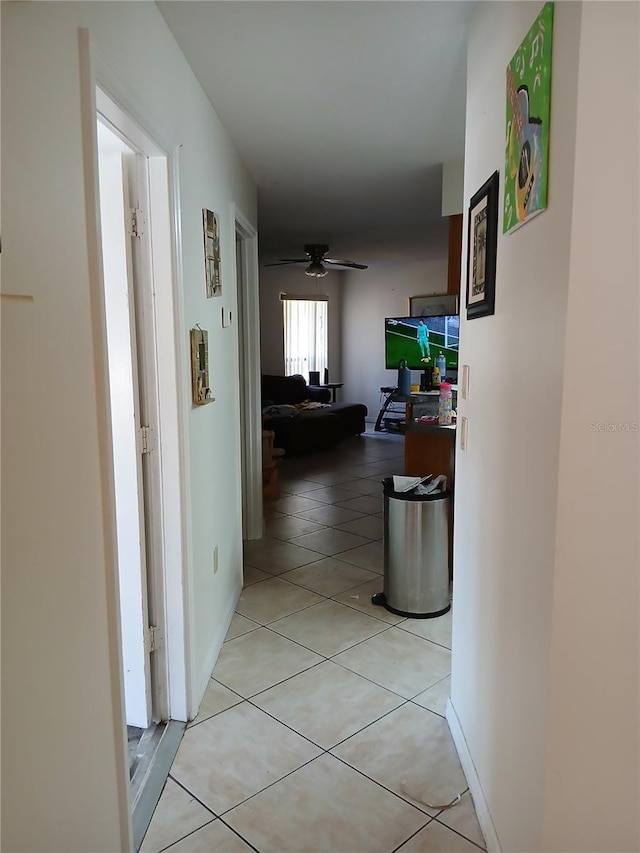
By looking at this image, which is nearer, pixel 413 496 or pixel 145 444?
pixel 145 444

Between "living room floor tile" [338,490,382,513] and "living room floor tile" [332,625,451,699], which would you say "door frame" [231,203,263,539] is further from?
"living room floor tile" [332,625,451,699]

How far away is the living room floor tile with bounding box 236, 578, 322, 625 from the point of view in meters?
3.10

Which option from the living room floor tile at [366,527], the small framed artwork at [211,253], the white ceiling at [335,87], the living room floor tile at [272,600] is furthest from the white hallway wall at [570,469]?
the living room floor tile at [366,527]

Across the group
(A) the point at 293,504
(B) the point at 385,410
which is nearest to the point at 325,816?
(A) the point at 293,504

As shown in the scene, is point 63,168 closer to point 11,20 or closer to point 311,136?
point 11,20

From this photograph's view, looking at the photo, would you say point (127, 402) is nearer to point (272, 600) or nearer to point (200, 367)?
point (200, 367)

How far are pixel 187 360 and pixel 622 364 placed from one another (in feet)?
4.85

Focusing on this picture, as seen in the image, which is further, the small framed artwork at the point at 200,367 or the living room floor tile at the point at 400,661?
the living room floor tile at the point at 400,661

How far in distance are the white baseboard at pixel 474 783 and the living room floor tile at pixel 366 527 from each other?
82.4 inches

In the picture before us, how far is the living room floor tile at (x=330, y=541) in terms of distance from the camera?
405cm

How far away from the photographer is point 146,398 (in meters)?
2.05

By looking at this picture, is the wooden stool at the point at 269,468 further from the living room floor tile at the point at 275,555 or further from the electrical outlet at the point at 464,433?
the electrical outlet at the point at 464,433

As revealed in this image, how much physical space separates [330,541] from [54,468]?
3214mm

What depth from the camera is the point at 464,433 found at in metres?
2.05
